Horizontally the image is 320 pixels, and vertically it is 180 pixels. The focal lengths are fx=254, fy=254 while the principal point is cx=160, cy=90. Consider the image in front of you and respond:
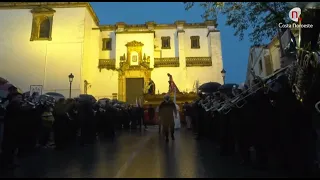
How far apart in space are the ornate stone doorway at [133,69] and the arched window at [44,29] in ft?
35.2

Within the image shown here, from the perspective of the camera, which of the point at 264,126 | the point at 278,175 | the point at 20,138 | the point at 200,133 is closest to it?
the point at 278,175

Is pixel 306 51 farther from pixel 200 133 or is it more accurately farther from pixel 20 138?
pixel 200 133

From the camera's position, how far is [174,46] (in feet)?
128

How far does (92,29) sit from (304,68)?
125 ft

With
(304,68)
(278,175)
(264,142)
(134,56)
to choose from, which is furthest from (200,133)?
(134,56)

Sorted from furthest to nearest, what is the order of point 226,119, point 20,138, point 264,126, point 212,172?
point 226,119, point 20,138, point 264,126, point 212,172

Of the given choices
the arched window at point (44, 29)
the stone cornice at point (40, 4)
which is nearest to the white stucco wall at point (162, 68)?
the stone cornice at point (40, 4)

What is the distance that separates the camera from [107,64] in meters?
36.8

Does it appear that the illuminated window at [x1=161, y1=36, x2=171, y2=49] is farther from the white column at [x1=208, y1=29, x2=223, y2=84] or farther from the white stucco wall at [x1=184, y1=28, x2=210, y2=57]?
the white column at [x1=208, y1=29, x2=223, y2=84]

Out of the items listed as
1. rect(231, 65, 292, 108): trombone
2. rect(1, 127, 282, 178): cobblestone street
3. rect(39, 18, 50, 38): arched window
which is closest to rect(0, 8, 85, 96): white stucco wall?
rect(39, 18, 50, 38): arched window

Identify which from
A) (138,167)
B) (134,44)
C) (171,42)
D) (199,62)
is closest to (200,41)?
(199,62)

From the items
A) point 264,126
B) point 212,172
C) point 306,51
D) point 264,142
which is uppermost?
point 306,51

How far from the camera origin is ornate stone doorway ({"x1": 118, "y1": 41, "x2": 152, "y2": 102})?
35781mm

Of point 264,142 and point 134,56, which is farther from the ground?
point 134,56
